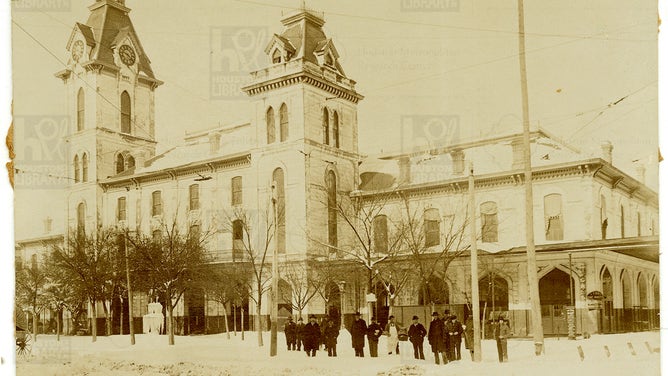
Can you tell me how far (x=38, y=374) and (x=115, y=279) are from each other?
83.6 inches

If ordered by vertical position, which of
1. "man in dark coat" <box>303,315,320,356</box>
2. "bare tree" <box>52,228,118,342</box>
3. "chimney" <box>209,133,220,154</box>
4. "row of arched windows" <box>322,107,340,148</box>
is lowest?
"man in dark coat" <box>303,315,320,356</box>

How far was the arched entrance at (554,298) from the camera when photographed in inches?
485

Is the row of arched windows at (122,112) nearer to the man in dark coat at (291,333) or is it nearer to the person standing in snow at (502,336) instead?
the man in dark coat at (291,333)

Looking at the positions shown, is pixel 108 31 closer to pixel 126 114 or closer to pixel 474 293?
pixel 126 114

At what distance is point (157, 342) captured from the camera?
12.7 m

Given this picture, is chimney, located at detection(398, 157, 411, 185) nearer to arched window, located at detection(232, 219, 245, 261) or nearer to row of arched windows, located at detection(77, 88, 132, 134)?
arched window, located at detection(232, 219, 245, 261)

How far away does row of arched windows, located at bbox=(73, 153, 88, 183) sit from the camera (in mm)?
12977

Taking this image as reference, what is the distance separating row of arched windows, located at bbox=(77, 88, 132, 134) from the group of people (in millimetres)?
3986

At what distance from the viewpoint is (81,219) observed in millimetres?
13062

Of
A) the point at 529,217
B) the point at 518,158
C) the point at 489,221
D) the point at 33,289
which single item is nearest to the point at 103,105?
the point at 33,289

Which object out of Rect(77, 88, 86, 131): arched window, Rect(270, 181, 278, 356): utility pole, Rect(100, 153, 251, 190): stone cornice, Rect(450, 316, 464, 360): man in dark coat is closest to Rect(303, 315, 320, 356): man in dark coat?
Rect(270, 181, 278, 356): utility pole

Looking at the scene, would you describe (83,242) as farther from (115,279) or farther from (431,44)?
(431,44)

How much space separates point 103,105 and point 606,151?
7.51m

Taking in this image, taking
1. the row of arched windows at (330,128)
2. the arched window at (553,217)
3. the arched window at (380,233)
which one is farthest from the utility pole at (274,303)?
the arched window at (553,217)
